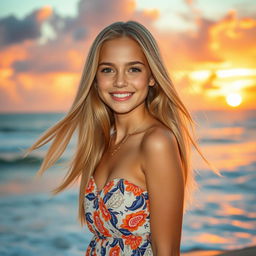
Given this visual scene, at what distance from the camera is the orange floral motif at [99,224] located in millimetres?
2285


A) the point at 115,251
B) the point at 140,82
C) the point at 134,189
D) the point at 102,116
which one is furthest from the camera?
the point at 102,116

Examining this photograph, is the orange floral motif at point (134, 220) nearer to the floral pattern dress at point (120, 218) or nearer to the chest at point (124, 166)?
the floral pattern dress at point (120, 218)

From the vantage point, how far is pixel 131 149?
2.33 metres

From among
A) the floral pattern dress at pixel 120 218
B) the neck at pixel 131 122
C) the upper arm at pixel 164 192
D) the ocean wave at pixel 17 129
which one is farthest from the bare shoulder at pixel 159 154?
the ocean wave at pixel 17 129

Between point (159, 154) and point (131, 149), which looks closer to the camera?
point (159, 154)

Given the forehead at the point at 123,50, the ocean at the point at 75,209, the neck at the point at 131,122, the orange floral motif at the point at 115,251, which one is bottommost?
the orange floral motif at the point at 115,251

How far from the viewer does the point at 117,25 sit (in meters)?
2.48

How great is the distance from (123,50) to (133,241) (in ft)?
3.13

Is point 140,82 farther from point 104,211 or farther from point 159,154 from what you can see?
point 104,211

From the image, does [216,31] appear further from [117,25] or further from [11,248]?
[117,25]

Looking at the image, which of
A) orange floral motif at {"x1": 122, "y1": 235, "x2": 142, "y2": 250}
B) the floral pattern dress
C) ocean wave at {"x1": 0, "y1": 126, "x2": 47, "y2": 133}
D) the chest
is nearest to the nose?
the chest

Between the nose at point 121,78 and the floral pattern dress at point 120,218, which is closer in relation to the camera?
the floral pattern dress at point 120,218

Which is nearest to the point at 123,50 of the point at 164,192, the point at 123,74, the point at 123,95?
the point at 123,74

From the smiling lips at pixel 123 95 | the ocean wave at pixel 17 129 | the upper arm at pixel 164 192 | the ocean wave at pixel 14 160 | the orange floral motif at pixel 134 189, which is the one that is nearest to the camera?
the upper arm at pixel 164 192
